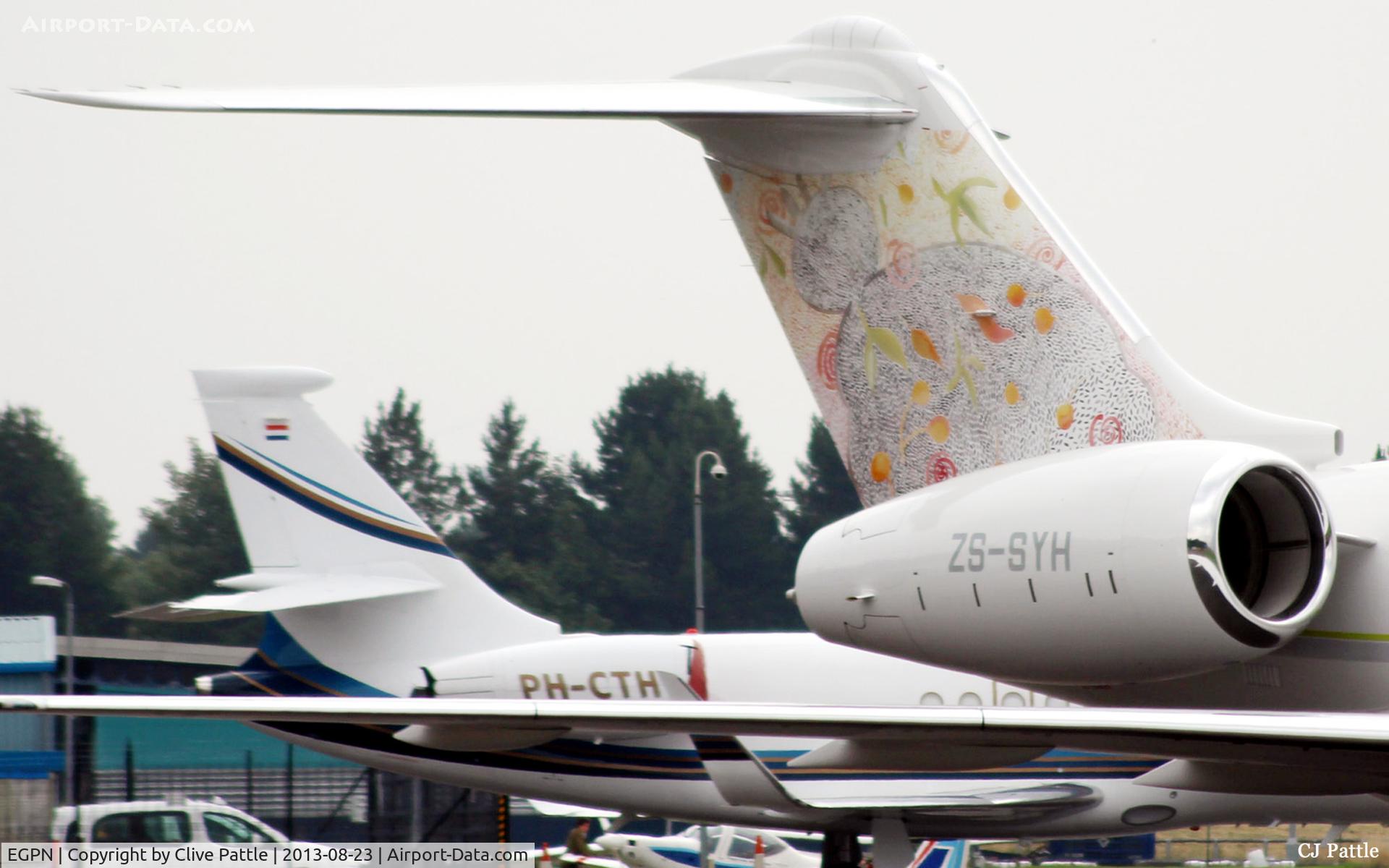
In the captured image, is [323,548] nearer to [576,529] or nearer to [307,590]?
[307,590]

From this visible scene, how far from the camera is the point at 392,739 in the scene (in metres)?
13.7

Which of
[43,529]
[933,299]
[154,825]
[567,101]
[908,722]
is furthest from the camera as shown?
[43,529]

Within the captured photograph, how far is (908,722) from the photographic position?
5.06 m

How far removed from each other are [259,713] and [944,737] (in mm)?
2145

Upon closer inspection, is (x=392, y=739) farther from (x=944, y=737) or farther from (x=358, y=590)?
(x=944, y=737)

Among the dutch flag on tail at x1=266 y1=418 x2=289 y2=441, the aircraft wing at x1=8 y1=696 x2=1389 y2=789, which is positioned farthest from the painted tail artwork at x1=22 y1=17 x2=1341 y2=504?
the dutch flag on tail at x1=266 y1=418 x2=289 y2=441

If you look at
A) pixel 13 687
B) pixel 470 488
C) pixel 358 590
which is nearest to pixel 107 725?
pixel 13 687

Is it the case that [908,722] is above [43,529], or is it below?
below

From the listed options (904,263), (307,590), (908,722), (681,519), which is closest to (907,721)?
(908,722)

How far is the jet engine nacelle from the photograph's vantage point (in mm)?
5145

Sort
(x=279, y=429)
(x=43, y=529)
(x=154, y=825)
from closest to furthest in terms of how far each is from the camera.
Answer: (x=279, y=429), (x=154, y=825), (x=43, y=529)

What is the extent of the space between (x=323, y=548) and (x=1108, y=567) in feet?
33.1

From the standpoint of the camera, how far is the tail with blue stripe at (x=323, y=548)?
46.7 ft

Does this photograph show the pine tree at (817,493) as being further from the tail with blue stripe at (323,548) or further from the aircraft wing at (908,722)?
the aircraft wing at (908,722)
